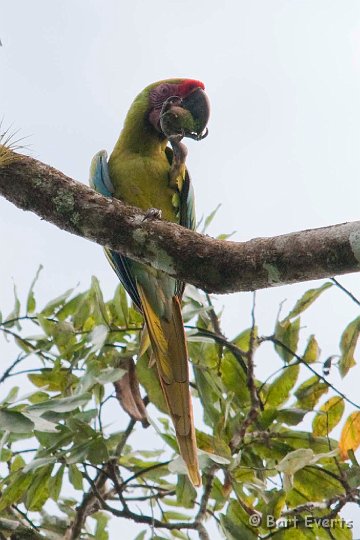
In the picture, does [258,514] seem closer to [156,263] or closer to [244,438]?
[244,438]

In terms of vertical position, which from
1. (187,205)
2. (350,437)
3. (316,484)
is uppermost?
(187,205)

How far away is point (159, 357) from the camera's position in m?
2.67

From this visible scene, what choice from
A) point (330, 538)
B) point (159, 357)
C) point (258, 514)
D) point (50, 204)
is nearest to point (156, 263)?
point (50, 204)

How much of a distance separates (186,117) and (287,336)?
1.20 meters

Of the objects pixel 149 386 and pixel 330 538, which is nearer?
pixel 330 538

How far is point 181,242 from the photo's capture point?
1971mm

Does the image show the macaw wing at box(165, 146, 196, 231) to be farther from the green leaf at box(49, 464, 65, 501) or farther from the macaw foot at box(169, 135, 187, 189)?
the green leaf at box(49, 464, 65, 501)

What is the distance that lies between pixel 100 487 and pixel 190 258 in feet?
3.64

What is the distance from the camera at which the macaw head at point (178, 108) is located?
3174 millimetres

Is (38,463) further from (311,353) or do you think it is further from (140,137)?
(140,137)

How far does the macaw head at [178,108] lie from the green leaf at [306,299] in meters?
1.03

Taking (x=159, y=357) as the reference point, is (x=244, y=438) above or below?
below

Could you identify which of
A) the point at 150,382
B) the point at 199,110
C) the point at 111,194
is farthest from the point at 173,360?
the point at 199,110

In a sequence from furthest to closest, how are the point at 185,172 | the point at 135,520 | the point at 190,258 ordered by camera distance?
the point at 185,172, the point at 135,520, the point at 190,258
